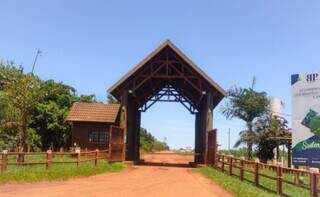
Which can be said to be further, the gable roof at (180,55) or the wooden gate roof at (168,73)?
the wooden gate roof at (168,73)

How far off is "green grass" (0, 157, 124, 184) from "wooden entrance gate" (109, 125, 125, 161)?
10.8ft

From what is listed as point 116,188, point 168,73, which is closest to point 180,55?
point 168,73

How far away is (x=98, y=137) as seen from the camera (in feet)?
148

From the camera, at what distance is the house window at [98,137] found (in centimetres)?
4504

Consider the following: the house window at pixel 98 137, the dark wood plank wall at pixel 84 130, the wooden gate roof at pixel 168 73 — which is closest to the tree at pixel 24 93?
the wooden gate roof at pixel 168 73

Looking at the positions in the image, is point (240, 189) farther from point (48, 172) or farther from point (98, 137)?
point (98, 137)

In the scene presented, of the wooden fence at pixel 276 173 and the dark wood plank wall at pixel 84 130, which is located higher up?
the dark wood plank wall at pixel 84 130

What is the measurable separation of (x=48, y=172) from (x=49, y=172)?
0.19ft

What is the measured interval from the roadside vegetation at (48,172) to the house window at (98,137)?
15741 mm

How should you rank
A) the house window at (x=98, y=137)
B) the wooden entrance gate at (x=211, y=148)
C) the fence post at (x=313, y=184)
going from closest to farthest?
the fence post at (x=313, y=184) → the wooden entrance gate at (x=211, y=148) → the house window at (x=98, y=137)

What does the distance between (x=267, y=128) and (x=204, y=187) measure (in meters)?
42.0

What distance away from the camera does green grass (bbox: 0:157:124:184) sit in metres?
21.0

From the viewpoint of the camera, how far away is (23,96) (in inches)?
1367

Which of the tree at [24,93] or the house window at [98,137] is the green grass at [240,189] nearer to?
the tree at [24,93]
